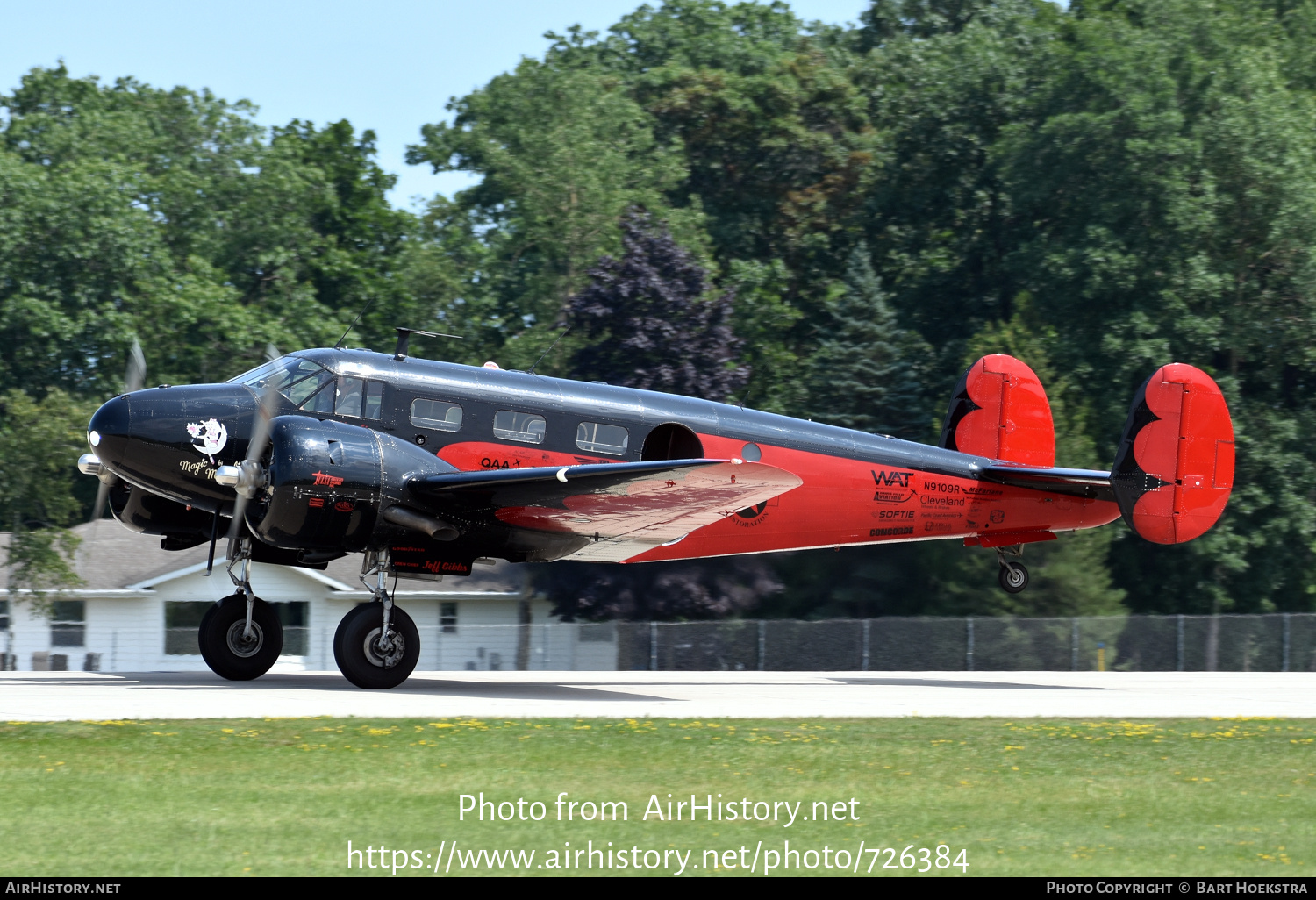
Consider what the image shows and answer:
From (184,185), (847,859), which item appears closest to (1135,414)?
(847,859)

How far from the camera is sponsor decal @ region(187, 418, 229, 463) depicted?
695 inches

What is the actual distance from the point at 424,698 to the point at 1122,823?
8.93 m

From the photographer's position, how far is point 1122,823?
10.9m

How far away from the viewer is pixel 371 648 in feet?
59.3

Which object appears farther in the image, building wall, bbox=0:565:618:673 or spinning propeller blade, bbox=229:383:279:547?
building wall, bbox=0:565:618:673

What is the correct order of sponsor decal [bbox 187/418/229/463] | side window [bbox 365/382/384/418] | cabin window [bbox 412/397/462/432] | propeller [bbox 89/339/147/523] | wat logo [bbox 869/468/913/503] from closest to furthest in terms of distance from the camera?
sponsor decal [bbox 187/418/229/463]
side window [bbox 365/382/384/418]
cabin window [bbox 412/397/462/432]
propeller [bbox 89/339/147/523]
wat logo [bbox 869/468/913/503]

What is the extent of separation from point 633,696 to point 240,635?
5155 mm

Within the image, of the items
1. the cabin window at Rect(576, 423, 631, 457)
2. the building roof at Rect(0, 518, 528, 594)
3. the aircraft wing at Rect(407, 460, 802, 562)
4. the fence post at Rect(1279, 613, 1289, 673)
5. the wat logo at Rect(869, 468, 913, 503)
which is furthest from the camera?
the building roof at Rect(0, 518, 528, 594)

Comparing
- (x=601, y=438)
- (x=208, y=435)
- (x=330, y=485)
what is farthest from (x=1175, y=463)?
(x=208, y=435)

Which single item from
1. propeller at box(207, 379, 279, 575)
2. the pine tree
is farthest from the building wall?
propeller at box(207, 379, 279, 575)

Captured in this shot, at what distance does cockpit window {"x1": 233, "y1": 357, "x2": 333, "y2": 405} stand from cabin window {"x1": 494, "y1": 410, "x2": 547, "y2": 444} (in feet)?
7.25

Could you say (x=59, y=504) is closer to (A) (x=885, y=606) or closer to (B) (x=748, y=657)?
(B) (x=748, y=657)

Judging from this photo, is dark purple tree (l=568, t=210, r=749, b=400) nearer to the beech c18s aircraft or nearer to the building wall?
the building wall

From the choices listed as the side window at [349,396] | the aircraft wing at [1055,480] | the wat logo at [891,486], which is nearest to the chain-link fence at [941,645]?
the aircraft wing at [1055,480]
